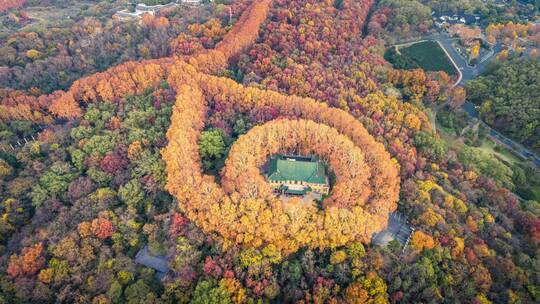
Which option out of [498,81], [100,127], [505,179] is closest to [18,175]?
[100,127]

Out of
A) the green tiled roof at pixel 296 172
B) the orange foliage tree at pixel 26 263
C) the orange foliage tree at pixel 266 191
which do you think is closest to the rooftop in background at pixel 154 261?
the orange foliage tree at pixel 266 191

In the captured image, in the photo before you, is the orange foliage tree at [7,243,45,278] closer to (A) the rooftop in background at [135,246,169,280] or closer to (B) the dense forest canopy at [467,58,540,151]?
(A) the rooftop in background at [135,246,169,280]

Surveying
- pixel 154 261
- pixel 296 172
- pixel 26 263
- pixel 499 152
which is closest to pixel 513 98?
pixel 499 152

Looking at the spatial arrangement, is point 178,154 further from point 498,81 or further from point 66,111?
point 498,81

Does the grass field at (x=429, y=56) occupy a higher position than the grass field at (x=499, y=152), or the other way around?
the grass field at (x=429, y=56)

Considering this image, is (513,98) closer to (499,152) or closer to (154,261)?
(499,152)

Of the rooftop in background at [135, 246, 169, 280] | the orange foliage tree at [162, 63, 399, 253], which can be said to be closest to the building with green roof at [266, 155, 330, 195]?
the orange foliage tree at [162, 63, 399, 253]

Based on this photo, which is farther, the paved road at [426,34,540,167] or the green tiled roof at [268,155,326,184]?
the paved road at [426,34,540,167]

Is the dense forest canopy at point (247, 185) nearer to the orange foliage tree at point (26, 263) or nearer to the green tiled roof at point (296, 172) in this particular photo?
the orange foliage tree at point (26, 263)
